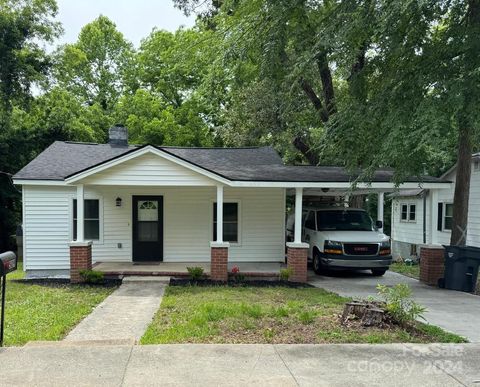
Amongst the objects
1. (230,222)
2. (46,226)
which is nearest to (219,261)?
(230,222)

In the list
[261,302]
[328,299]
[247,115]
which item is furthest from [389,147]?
[247,115]

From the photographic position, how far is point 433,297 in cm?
973

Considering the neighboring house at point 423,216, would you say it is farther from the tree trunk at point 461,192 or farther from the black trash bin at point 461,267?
the black trash bin at point 461,267

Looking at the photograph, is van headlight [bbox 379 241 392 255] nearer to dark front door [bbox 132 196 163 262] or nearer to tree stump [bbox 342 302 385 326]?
tree stump [bbox 342 302 385 326]

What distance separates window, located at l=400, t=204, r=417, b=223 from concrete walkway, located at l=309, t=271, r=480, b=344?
834 centimetres

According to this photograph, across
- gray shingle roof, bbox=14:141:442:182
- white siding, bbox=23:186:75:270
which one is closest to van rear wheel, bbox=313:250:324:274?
gray shingle roof, bbox=14:141:442:182

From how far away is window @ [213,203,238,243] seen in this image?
45.6ft

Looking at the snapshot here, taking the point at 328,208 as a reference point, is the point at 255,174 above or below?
above

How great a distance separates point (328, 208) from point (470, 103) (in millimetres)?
6431

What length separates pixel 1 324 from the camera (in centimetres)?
568

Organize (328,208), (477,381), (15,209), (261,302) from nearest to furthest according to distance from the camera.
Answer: (477,381)
(261,302)
(328,208)
(15,209)

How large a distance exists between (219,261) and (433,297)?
500cm

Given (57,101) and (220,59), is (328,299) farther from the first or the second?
(57,101)

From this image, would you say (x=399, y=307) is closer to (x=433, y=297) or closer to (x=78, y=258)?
(x=433, y=297)
